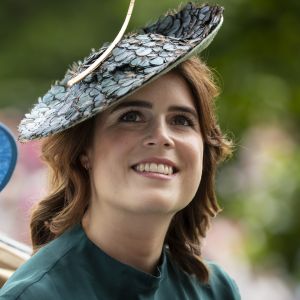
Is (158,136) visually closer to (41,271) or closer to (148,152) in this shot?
(148,152)

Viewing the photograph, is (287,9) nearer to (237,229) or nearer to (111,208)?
(237,229)

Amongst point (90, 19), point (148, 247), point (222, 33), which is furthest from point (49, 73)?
point (148, 247)

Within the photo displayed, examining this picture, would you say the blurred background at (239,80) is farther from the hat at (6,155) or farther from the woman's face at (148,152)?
the woman's face at (148,152)

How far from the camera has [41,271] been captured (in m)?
2.64

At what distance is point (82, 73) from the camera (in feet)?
8.61

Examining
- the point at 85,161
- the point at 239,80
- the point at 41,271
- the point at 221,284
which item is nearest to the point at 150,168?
the point at 85,161

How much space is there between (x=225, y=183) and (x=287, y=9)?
3.46 ft

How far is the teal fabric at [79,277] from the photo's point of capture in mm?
2596

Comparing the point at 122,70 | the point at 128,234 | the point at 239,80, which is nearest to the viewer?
the point at 122,70

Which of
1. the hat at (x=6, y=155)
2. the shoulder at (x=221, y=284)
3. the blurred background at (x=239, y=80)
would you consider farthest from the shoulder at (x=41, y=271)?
the blurred background at (x=239, y=80)

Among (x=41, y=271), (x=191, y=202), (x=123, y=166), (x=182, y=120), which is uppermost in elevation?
(x=182, y=120)

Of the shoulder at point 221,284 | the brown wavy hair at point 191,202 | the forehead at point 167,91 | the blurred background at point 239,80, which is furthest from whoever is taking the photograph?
the blurred background at point 239,80

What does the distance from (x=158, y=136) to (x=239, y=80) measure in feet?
9.45

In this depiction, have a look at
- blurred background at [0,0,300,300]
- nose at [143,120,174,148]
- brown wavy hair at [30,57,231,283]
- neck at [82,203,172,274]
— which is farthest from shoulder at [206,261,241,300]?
blurred background at [0,0,300,300]
